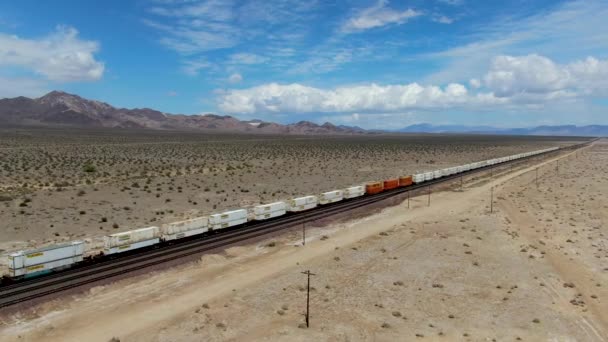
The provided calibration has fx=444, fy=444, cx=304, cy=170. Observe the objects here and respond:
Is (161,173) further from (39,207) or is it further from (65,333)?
(65,333)

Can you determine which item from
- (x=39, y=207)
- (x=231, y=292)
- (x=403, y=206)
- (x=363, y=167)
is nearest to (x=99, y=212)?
(x=39, y=207)

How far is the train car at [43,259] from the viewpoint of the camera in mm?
20022

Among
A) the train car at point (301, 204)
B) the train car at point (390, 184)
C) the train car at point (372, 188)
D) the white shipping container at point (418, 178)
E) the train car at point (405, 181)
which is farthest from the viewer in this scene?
the white shipping container at point (418, 178)

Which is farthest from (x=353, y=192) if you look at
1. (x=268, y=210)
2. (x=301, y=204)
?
(x=268, y=210)

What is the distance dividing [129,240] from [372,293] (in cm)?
1360

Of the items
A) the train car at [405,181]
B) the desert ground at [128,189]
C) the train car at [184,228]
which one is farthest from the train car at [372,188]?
the train car at [184,228]

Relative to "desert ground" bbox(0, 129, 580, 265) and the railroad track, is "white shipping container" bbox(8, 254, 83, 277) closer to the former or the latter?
the railroad track

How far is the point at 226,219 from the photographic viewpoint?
100ft

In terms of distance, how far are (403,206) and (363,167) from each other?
35.1 metres

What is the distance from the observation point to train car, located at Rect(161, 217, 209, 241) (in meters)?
27.0

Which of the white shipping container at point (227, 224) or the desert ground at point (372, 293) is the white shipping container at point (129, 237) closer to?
the desert ground at point (372, 293)

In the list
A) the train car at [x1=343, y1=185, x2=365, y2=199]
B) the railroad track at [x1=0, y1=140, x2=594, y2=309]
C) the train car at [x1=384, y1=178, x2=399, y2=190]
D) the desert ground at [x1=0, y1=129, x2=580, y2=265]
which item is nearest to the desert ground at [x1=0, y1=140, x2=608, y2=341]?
the railroad track at [x1=0, y1=140, x2=594, y2=309]

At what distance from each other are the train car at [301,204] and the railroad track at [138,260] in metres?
0.61

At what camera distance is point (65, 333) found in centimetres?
1614
